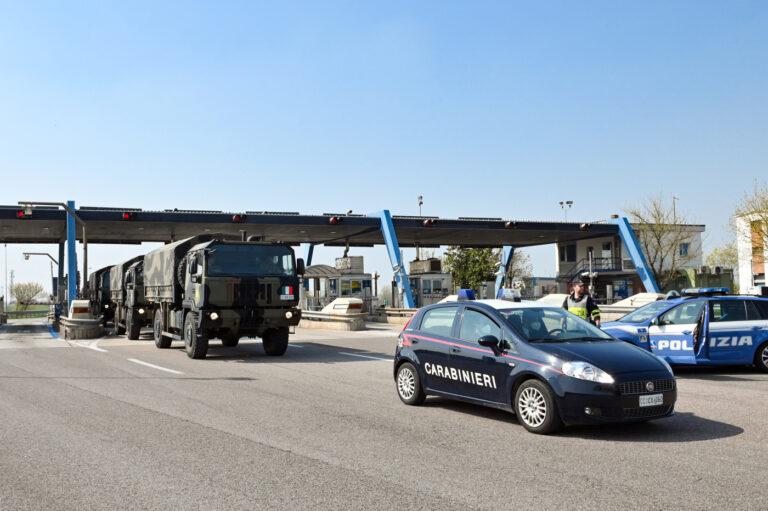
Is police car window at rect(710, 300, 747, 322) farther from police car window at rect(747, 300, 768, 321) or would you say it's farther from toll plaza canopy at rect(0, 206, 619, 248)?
toll plaza canopy at rect(0, 206, 619, 248)

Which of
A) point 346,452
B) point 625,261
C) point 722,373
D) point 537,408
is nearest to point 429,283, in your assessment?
point 625,261

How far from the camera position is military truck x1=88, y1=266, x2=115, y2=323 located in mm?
34312

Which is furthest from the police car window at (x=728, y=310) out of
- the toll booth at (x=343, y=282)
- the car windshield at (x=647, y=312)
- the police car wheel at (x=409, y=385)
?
the toll booth at (x=343, y=282)

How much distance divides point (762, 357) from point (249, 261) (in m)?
10.9

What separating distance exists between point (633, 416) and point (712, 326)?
6.21 metres

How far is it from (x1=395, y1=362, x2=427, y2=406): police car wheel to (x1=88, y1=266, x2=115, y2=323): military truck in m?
26.8

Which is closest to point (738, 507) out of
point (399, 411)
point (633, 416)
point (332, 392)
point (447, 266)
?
point (633, 416)

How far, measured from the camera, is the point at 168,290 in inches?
759

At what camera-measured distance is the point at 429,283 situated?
143ft

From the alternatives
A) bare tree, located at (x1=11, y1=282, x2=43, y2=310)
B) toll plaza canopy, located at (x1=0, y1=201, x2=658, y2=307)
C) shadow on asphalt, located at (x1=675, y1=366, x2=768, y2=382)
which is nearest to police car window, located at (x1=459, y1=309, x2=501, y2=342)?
shadow on asphalt, located at (x1=675, y1=366, x2=768, y2=382)

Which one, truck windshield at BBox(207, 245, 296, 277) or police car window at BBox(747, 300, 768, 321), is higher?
truck windshield at BBox(207, 245, 296, 277)

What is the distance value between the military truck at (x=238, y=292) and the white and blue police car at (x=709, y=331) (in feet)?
26.3

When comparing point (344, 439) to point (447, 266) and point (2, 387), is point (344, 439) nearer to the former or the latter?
point (2, 387)

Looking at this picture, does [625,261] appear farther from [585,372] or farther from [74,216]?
[585,372]
